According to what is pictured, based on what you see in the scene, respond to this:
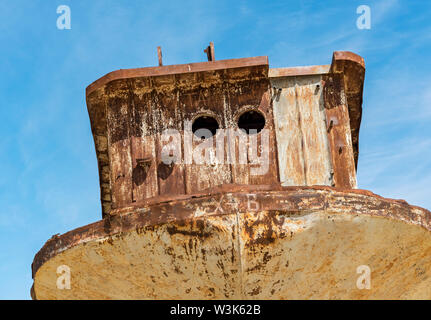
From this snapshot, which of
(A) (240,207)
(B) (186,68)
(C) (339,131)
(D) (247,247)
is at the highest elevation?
(B) (186,68)

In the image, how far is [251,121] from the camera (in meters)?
12.1

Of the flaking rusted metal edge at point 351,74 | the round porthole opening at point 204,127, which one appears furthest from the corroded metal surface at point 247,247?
the flaking rusted metal edge at point 351,74

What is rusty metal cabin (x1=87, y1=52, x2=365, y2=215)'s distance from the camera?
11367 mm

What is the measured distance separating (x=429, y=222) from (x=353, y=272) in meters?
1.10

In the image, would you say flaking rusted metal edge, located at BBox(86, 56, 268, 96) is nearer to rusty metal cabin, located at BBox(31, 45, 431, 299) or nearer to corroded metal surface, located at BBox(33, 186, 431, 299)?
rusty metal cabin, located at BBox(31, 45, 431, 299)

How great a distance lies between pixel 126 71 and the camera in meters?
11.7

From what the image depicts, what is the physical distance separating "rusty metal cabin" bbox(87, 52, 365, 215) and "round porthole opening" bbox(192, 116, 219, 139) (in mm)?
175

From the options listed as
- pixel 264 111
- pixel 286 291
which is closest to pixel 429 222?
pixel 286 291

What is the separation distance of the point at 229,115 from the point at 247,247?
2.39 metres

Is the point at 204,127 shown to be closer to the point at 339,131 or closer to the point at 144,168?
the point at 144,168

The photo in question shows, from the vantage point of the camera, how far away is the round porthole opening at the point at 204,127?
1179 centimetres

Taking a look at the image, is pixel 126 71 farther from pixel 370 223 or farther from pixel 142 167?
pixel 370 223

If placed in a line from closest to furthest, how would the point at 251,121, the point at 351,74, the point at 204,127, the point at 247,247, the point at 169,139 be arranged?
the point at 247,247 → the point at 169,139 → the point at 351,74 → the point at 204,127 → the point at 251,121

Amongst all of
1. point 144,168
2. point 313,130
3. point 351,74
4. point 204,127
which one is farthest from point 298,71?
point 144,168
